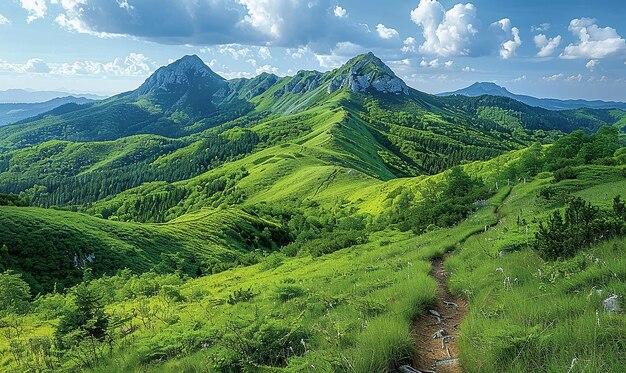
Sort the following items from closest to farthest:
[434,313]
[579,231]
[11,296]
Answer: [434,313] → [579,231] → [11,296]

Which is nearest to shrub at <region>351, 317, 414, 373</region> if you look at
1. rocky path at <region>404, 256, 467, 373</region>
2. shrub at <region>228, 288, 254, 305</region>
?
rocky path at <region>404, 256, 467, 373</region>

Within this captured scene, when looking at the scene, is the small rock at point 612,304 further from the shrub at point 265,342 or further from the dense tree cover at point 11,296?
the dense tree cover at point 11,296

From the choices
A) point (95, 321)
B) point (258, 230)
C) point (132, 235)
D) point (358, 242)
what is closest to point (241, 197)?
A: point (258, 230)

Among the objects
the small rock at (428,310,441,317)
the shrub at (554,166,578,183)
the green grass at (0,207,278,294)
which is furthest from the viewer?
the green grass at (0,207,278,294)

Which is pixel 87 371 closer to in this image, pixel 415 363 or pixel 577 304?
pixel 415 363

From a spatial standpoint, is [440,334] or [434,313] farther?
[434,313]

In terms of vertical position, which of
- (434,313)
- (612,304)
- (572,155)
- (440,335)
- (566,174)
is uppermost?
(572,155)

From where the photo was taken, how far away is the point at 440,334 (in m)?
9.70

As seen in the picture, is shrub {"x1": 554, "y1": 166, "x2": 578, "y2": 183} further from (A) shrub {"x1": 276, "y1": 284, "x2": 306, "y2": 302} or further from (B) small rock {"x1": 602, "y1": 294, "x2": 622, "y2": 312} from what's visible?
(B) small rock {"x1": 602, "y1": 294, "x2": 622, "y2": 312}

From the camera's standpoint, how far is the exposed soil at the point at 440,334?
7898mm

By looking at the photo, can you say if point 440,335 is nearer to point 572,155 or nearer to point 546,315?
point 546,315

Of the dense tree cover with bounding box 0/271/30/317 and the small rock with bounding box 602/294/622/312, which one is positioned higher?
the small rock with bounding box 602/294/622/312

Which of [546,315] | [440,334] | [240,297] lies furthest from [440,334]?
[240,297]

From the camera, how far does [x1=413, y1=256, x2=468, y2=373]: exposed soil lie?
7898 mm
